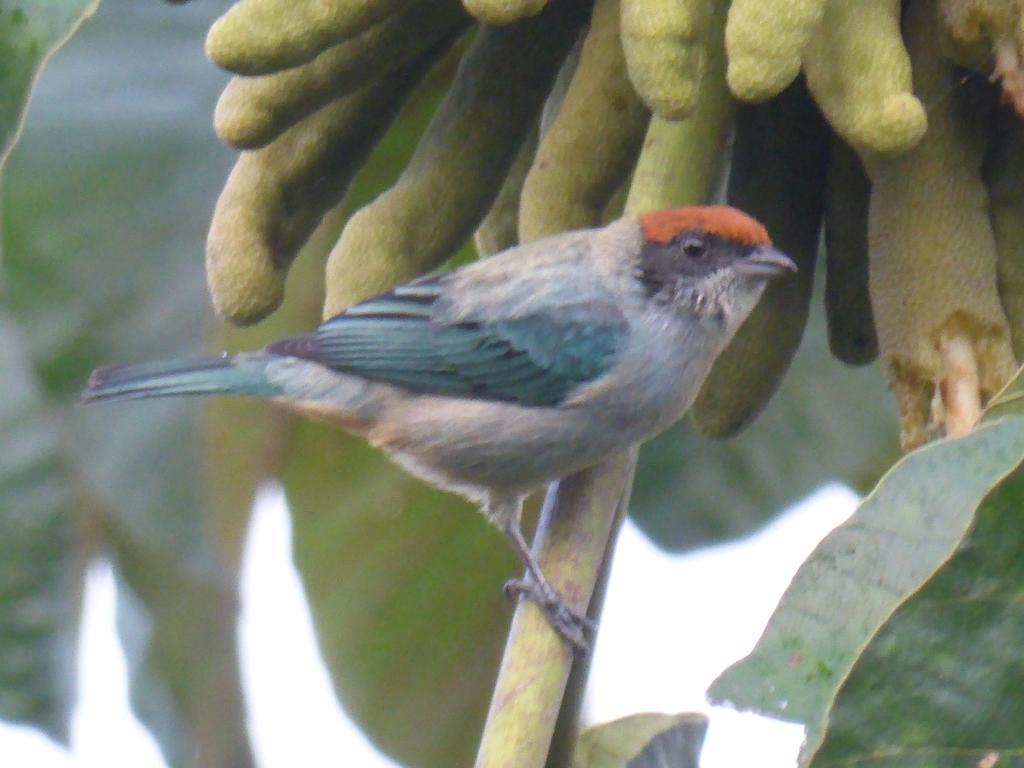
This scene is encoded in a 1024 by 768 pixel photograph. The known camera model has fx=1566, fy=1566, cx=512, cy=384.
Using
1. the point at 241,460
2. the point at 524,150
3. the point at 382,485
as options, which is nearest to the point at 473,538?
the point at 382,485

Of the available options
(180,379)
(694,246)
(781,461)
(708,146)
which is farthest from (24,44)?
(781,461)

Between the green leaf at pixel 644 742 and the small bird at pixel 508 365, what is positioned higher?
the small bird at pixel 508 365

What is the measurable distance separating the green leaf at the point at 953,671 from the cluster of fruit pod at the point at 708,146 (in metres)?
0.36

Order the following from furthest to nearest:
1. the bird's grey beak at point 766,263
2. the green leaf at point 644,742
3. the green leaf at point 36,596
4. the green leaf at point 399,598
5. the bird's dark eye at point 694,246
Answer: the green leaf at point 399,598 < the green leaf at point 36,596 < the bird's dark eye at point 694,246 < the bird's grey beak at point 766,263 < the green leaf at point 644,742

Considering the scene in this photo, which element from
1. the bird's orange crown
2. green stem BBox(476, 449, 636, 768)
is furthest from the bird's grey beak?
green stem BBox(476, 449, 636, 768)

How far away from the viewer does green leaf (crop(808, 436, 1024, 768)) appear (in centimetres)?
112

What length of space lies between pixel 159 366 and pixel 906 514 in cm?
132

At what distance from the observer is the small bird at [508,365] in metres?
2.27

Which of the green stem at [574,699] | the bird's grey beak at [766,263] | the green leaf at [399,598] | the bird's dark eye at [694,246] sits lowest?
the green stem at [574,699]

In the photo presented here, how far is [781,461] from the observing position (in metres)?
2.54

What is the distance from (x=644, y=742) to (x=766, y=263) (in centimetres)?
65

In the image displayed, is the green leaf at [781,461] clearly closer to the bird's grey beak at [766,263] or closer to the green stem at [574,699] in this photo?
the bird's grey beak at [766,263]

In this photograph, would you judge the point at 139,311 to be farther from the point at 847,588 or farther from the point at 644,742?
the point at 847,588

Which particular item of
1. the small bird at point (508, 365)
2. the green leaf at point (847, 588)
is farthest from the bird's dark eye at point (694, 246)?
the green leaf at point (847, 588)
